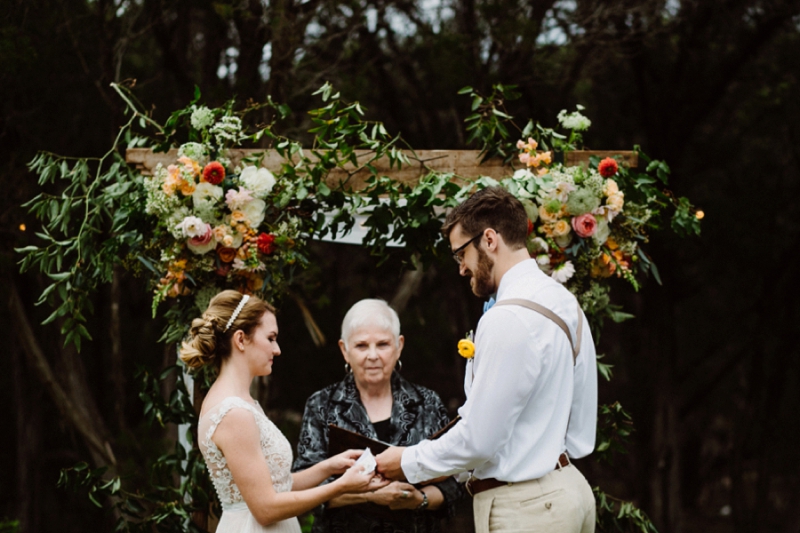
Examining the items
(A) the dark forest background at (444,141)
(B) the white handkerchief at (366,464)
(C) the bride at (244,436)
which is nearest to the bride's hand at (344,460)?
(C) the bride at (244,436)

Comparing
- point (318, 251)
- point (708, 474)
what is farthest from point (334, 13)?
point (708, 474)

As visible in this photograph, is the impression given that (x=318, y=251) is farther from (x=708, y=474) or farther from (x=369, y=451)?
(x=708, y=474)

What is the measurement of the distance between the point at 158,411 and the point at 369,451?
1607 mm

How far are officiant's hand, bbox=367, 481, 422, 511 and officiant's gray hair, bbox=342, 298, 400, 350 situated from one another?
0.74 meters

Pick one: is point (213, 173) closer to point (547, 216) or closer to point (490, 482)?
point (547, 216)

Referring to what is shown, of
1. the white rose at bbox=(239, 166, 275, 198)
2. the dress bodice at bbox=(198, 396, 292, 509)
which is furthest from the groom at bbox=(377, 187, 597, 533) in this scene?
the white rose at bbox=(239, 166, 275, 198)

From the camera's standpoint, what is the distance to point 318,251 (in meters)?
10.7

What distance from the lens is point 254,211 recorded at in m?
3.66

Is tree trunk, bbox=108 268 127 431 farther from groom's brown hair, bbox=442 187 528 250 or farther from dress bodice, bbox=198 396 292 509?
groom's brown hair, bbox=442 187 528 250

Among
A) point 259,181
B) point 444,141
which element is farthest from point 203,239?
point 444,141

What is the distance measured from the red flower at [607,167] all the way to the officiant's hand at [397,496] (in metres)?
1.64

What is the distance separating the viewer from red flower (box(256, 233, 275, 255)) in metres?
3.66

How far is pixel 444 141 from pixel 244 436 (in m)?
7.02

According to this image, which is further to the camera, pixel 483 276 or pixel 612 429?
pixel 612 429
